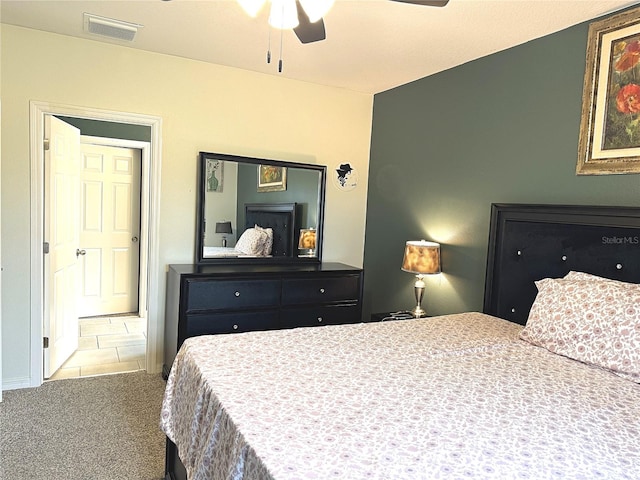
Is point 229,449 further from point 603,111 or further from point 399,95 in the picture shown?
point 399,95

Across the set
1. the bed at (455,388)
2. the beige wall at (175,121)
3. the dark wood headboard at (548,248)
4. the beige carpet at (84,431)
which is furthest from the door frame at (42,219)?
the dark wood headboard at (548,248)

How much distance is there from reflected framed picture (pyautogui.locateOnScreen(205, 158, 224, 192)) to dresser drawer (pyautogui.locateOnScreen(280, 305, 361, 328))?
1.16 m

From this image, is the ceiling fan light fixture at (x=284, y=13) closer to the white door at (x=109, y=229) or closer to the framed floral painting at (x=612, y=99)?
the framed floral painting at (x=612, y=99)

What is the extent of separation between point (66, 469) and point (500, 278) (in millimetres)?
2725

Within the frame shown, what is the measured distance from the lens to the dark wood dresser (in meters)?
3.19

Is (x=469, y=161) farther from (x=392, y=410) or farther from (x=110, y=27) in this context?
(x=110, y=27)

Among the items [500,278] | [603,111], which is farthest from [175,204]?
[603,111]

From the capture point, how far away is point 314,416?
1.39m

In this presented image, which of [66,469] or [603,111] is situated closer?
[66,469]

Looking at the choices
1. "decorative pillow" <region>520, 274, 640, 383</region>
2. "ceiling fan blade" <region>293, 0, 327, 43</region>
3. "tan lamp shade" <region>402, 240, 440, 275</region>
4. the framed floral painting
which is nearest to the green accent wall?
the framed floral painting

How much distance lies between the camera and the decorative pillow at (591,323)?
185 cm

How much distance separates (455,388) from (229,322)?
6.67ft

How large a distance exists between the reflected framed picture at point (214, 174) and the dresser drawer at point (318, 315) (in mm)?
1164

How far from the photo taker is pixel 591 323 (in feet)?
6.51
